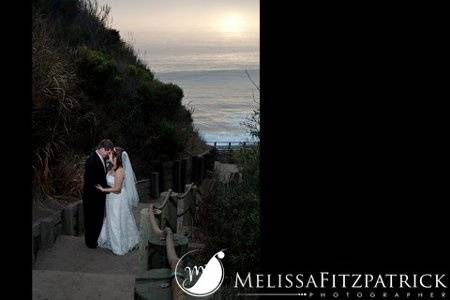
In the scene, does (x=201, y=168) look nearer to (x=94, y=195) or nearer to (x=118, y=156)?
(x=94, y=195)

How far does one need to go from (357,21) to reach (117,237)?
7063 mm

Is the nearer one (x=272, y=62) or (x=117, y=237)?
(x=272, y=62)

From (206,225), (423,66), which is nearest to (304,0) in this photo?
(423,66)

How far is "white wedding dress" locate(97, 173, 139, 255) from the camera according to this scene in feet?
27.4

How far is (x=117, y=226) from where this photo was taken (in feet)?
27.4

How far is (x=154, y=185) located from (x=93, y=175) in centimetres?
811

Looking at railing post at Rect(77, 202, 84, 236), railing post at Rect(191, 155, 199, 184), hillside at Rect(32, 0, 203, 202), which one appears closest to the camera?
railing post at Rect(77, 202, 84, 236)

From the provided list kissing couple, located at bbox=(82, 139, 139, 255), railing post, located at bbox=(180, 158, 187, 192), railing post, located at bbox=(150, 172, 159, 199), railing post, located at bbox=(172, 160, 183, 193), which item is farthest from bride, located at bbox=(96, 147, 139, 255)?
railing post, located at bbox=(180, 158, 187, 192)

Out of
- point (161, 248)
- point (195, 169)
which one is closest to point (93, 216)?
point (161, 248)

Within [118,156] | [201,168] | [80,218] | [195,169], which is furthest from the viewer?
[201,168]

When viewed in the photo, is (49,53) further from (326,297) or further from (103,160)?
(326,297)

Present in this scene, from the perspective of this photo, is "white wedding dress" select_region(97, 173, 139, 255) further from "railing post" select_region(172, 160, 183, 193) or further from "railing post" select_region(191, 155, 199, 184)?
"railing post" select_region(191, 155, 199, 184)

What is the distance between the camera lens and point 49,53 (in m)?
11.1

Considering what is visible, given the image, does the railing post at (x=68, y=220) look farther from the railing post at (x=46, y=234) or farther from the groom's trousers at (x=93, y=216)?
the groom's trousers at (x=93, y=216)
